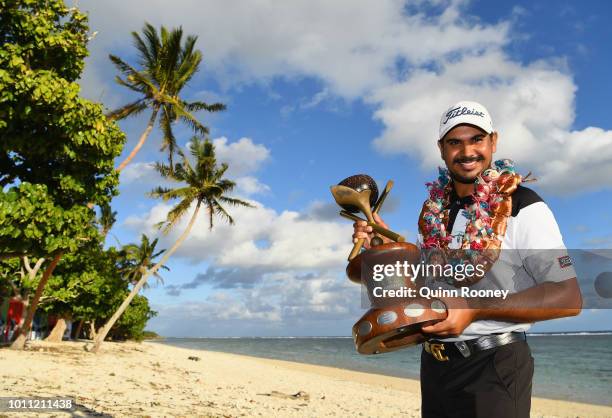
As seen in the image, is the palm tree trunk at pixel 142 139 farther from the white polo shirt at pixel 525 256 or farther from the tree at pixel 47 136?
the white polo shirt at pixel 525 256

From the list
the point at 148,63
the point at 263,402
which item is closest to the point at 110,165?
the point at 263,402

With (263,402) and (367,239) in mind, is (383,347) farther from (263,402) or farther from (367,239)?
(263,402)

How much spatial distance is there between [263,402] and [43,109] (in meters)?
8.46

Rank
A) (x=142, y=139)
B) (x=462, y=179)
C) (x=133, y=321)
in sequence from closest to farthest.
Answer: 1. (x=462, y=179)
2. (x=142, y=139)
3. (x=133, y=321)

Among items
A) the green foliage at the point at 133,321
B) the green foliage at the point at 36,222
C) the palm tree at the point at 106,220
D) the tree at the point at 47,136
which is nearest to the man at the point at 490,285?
the tree at the point at 47,136

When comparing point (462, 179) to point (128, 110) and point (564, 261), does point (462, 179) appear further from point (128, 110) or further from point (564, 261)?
point (128, 110)

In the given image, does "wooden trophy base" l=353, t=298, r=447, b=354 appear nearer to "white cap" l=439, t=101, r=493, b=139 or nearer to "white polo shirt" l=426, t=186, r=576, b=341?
"white polo shirt" l=426, t=186, r=576, b=341

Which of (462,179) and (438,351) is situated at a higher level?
(462,179)

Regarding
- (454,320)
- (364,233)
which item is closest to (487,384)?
(454,320)

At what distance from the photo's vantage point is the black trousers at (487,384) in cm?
193

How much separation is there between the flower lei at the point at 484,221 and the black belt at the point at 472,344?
12.4 inches

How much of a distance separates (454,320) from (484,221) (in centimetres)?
59

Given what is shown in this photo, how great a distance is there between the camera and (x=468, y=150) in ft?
7.04

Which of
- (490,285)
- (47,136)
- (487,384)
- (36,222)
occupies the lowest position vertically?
(487,384)
